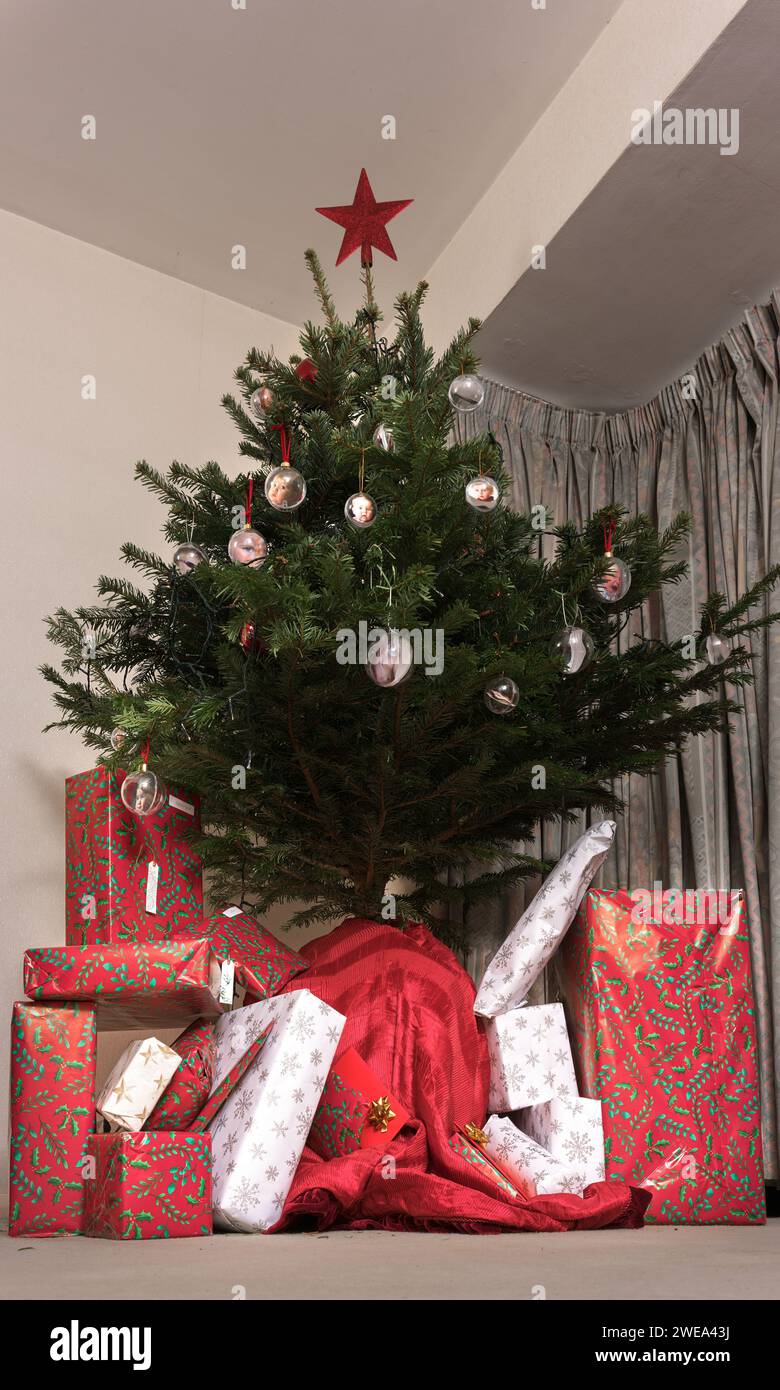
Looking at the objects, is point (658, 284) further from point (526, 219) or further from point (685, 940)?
point (685, 940)

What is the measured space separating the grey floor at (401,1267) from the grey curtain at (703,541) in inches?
30.7

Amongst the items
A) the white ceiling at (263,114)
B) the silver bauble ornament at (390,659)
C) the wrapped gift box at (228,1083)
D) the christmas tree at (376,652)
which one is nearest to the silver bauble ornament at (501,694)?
the christmas tree at (376,652)

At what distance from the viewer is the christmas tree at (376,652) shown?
1.57m

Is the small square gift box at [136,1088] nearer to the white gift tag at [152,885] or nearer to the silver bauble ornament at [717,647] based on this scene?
the white gift tag at [152,885]

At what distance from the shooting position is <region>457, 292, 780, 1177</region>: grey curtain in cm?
209

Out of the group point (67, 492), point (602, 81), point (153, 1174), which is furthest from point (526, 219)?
point (153, 1174)

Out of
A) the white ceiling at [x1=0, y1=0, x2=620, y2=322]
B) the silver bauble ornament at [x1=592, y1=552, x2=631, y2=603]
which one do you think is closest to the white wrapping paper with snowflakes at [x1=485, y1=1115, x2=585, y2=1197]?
the silver bauble ornament at [x1=592, y1=552, x2=631, y2=603]

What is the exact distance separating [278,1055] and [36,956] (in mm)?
351

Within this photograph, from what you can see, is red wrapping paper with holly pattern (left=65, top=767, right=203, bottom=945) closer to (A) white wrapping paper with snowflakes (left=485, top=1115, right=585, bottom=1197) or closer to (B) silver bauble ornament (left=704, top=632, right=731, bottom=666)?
(A) white wrapping paper with snowflakes (left=485, top=1115, right=585, bottom=1197)

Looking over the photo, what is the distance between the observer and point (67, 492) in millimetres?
2549

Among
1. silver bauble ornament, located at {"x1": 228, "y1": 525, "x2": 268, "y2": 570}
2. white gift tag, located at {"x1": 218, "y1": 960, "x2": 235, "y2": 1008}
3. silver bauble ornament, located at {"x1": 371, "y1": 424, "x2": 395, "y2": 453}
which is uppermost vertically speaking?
silver bauble ornament, located at {"x1": 371, "y1": 424, "x2": 395, "y2": 453}

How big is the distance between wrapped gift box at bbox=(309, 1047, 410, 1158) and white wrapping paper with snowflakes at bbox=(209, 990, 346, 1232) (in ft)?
0.17

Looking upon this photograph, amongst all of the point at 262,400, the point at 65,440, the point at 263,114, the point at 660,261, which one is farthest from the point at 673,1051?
the point at 263,114

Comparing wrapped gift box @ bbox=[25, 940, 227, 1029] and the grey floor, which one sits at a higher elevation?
wrapped gift box @ bbox=[25, 940, 227, 1029]
